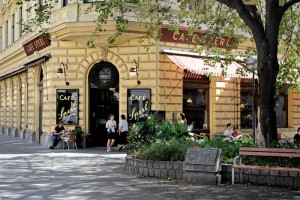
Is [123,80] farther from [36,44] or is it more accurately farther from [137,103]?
[36,44]

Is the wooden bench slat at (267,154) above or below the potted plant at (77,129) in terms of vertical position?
below

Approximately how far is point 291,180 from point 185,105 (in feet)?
39.8

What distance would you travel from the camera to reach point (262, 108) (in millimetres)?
11852

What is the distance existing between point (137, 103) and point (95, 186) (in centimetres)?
1037

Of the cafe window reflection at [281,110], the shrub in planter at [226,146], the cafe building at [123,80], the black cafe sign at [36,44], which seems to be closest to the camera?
the shrub in planter at [226,146]

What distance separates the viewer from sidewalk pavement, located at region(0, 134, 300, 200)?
30.7 feet

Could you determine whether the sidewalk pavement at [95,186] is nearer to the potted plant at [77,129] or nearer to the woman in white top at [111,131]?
the woman in white top at [111,131]

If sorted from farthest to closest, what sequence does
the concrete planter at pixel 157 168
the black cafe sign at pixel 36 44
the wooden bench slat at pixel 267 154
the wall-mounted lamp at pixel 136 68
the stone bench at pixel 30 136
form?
the stone bench at pixel 30 136
the black cafe sign at pixel 36 44
the wall-mounted lamp at pixel 136 68
the concrete planter at pixel 157 168
the wooden bench slat at pixel 267 154

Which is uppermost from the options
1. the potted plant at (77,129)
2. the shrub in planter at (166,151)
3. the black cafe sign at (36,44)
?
the black cafe sign at (36,44)

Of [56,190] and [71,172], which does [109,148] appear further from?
[56,190]

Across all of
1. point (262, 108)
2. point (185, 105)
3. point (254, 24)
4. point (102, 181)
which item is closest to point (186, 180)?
point (102, 181)

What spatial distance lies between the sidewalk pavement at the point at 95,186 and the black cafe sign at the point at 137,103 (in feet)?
18.4

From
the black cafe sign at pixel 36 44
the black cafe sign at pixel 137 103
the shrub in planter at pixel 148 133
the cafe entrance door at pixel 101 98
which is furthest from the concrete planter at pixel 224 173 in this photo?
the black cafe sign at pixel 36 44

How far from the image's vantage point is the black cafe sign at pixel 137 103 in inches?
812
